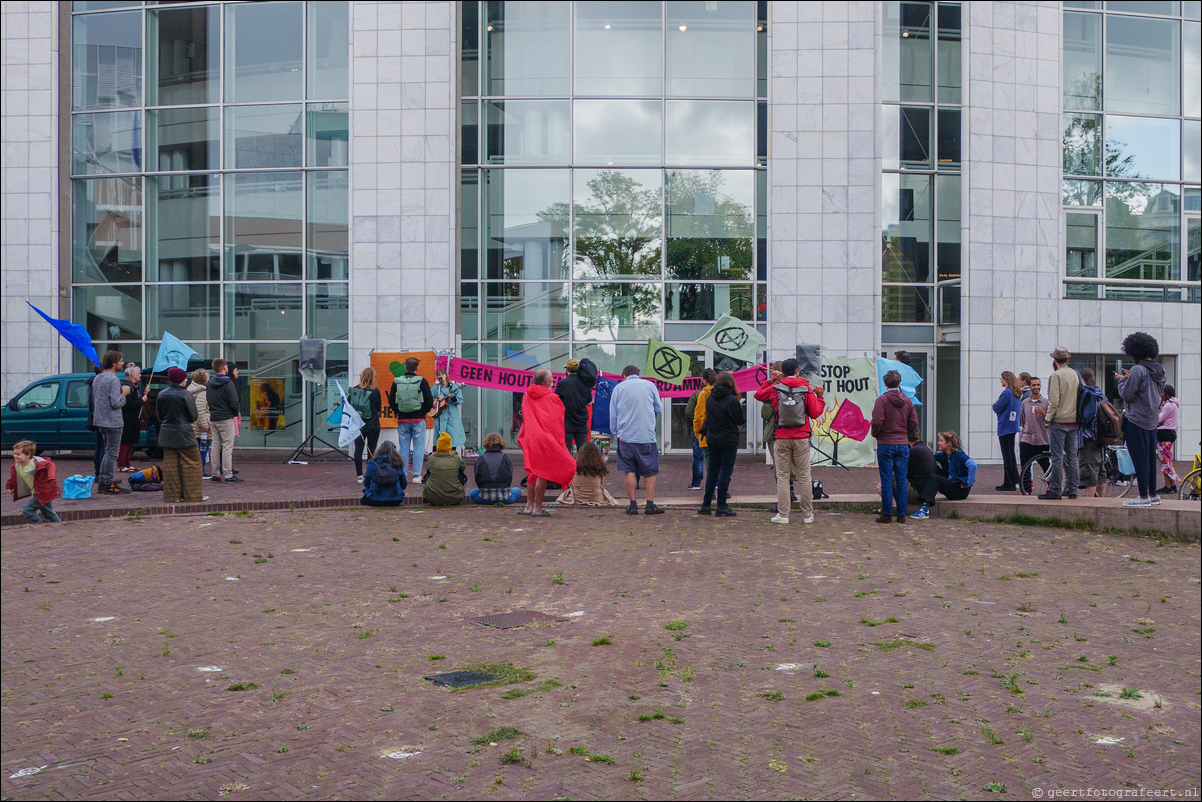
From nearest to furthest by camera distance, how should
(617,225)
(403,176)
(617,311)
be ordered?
(403,176)
(617,311)
(617,225)

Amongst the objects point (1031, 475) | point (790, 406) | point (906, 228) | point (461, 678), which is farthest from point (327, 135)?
point (461, 678)

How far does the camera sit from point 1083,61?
867 inches

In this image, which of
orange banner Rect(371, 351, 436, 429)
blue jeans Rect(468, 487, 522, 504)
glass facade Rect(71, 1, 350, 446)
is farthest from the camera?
glass facade Rect(71, 1, 350, 446)

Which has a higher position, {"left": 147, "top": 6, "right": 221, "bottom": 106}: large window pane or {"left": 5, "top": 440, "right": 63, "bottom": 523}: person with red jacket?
{"left": 147, "top": 6, "right": 221, "bottom": 106}: large window pane

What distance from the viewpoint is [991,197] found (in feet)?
69.2

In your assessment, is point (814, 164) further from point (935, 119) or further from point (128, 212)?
point (128, 212)

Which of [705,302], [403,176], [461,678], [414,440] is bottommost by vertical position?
[461,678]

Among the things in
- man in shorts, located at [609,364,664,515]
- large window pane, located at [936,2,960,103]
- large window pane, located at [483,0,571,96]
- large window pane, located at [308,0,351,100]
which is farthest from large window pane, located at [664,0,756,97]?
man in shorts, located at [609,364,664,515]

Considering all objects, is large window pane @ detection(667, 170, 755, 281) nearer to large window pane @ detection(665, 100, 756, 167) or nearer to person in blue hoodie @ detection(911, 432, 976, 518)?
large window pane @ detection(665, 100, 756, 167)

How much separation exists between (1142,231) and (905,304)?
5.68 meters

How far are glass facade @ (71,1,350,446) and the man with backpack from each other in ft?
22.5

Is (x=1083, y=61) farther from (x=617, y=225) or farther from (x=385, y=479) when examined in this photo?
(x=385, y=479)

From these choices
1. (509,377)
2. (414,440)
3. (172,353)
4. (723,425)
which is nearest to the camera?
(723,425)

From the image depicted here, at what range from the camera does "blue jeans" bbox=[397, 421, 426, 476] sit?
48.8 feet
